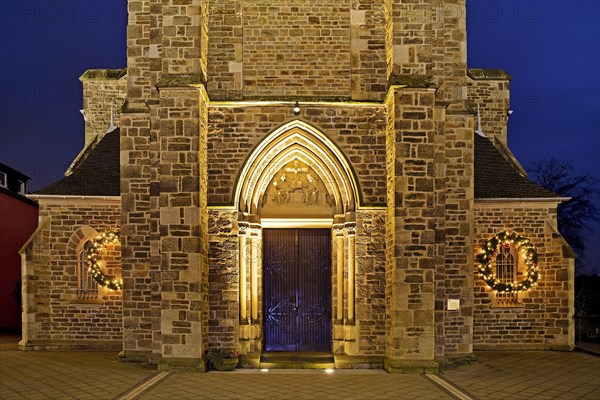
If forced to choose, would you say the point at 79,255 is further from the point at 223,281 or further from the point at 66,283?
the point at 223,281

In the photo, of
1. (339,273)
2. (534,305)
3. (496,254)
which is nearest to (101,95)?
(339,273)

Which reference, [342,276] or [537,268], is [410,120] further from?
[537,268]

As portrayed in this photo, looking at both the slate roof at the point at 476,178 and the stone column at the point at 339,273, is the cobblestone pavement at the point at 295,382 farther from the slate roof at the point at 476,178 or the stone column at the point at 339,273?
the slate roof at the point at 476,178

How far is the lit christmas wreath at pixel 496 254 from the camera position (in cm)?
1364

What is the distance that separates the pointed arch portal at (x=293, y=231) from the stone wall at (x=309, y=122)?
178mm

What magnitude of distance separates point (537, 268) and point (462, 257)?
306 cm

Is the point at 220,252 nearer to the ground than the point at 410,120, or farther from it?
nearer to the ground

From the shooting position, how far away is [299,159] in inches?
454

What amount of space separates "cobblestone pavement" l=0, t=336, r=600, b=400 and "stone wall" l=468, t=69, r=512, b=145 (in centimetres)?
766

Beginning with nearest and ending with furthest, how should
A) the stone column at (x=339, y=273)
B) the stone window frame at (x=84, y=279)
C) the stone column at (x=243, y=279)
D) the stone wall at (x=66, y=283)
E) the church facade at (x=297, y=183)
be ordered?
the church facade at (x=297, y=183)
the stone column at (x=243, y=279)
the stone column at (x=339, y=273)
the stone wall at (x=66, y=283)
the stone window frame at (x=84, y=279)

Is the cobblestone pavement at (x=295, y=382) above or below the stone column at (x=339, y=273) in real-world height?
below

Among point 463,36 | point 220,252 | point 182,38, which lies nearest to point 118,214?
point 220,252

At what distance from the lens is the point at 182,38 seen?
10.6 meters

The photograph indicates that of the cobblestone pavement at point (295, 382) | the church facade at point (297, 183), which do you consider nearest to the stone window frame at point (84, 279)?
the cobblestone pavement at point (295, 382)
